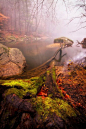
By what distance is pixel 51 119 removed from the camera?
1211mm

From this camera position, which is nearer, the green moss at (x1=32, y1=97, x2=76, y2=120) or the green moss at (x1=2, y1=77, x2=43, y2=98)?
the green moss at (x1=32, y1=97, x2=76, y2=120)

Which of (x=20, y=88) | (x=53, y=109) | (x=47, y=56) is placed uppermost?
(x=47, y=56)

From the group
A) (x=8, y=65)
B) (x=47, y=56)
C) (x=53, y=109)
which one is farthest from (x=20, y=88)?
(x=47, y=56)

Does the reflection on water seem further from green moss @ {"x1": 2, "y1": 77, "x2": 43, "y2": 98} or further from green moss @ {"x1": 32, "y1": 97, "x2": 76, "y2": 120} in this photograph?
green moss @ {"x1": 32, "y1": 97, "x2": 76, "y2": 120}

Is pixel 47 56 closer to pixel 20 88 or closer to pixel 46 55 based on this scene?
pixel 46 55

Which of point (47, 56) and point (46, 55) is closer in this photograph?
point (47, 56)

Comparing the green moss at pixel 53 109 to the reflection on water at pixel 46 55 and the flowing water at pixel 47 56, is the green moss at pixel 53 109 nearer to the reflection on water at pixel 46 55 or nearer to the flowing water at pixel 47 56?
the flowing water at pixel 47 56

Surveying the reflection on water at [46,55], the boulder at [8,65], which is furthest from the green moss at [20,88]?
the reflection on water at [46,55]

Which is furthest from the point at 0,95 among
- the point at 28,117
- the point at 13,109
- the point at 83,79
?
the point at 83,79

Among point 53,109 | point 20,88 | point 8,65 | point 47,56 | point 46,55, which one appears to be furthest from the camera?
point 46,55

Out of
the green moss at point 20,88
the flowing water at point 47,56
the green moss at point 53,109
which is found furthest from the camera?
the flowing water at point 47,56

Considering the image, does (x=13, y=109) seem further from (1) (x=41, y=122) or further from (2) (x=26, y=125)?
(1) (x=41, y=122)

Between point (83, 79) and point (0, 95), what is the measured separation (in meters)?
3.34

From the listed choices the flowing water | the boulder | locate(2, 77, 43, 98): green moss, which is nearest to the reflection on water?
the flowing water
